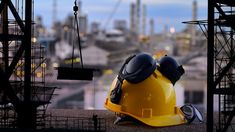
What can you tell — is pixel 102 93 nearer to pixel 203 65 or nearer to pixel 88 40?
pixel 203 65

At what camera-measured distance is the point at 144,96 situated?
2936 cm

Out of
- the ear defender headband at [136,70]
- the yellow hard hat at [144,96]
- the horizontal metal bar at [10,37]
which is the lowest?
the yellow hard hat at [144,96]

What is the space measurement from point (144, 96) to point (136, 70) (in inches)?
66.6

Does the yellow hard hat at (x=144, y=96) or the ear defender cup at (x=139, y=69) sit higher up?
the ear defender cup at (x=139, y=69)

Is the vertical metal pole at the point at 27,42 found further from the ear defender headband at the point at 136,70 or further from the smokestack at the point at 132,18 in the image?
the smokestack at the point at 132,18

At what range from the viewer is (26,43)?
73.8ft

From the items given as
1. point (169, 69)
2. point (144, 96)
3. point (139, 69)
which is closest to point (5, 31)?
point (139, 69)

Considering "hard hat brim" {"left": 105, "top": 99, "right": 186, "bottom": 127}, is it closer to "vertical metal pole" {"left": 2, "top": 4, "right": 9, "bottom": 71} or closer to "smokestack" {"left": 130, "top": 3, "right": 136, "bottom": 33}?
"vertical metal pole" {"left": 2, "top": 4, "right": 9, "bottom": 71}

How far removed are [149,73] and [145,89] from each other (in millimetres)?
1021

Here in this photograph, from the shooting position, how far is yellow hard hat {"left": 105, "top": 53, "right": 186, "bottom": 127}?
29.2 m

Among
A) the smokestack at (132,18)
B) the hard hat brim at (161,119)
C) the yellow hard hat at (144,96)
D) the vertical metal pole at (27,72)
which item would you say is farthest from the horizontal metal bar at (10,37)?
the smokestack at (132,18)

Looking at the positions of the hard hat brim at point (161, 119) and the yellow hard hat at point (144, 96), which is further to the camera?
the yellow hard hat at point (144, 96)

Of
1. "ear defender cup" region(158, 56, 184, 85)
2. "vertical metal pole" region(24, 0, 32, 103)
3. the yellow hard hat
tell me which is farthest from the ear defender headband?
"vertical metal pole" region(24, 0, 32, 103)

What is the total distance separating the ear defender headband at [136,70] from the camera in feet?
95.6
